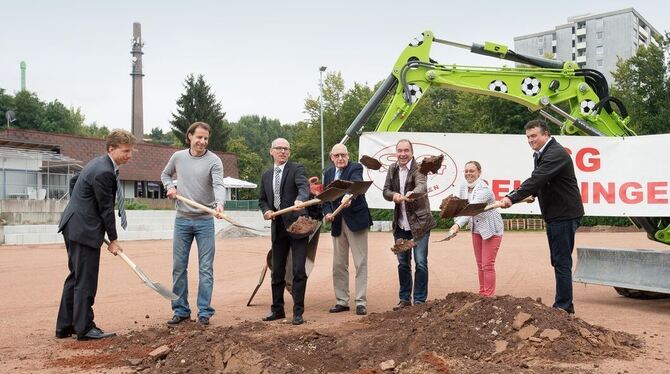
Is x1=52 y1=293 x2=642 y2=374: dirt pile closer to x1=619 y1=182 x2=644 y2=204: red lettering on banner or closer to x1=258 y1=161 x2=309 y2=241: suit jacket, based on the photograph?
x1=258 y1=161 x2=309 y2=241: suit jacket

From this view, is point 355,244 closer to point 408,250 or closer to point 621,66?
point 408,250

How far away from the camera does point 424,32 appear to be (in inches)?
379

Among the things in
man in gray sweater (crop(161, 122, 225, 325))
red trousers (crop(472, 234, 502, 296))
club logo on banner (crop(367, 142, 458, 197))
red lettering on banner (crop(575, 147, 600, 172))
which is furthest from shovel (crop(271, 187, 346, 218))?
red lettering on banner (crop(575, 147, 600, 172))

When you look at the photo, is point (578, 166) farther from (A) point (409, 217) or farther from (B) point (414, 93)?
(A) point (409, 217)

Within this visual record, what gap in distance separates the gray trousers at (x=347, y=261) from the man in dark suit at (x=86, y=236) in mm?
2787

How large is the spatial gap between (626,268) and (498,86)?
10.6 ft

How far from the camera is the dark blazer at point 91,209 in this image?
6.42 meters

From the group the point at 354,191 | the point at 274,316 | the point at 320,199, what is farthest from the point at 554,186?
the point at 274,316

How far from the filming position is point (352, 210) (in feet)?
25.7

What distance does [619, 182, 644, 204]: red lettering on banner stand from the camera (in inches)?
358

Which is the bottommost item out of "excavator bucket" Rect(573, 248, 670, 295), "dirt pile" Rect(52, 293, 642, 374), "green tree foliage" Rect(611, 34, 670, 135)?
"dirt pile" Rect(52, 293, 642, 374)

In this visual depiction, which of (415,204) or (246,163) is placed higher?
(246,163)

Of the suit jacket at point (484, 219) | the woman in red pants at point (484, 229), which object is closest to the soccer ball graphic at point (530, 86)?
the woman in red pants at point (484, 229)

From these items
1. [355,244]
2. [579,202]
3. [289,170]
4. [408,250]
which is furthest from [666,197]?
[289,170]
